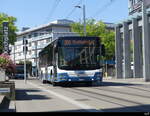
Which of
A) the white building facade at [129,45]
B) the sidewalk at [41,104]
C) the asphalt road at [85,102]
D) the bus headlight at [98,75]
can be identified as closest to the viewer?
the asphalt road at [85,102]

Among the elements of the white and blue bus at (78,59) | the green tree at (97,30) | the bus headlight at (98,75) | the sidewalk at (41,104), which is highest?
the green tree at (97,30)

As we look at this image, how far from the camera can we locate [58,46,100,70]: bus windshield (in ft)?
92.7

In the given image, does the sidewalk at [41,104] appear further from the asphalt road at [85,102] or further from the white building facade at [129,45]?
the white building facade at [129,45]

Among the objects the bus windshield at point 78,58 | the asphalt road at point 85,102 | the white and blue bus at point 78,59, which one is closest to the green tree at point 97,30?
the white and blue bus at point 78,59

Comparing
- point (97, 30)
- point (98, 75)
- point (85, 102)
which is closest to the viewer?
point (85, 102)

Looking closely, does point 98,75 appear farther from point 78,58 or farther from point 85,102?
point 85,102

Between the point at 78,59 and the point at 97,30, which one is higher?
the point at 97,30

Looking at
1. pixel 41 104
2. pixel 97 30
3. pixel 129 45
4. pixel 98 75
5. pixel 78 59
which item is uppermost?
pixel 97 30

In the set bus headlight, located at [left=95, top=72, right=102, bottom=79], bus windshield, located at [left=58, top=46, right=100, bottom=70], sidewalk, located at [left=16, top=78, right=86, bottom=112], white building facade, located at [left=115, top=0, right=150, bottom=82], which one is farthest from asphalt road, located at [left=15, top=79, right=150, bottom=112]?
white building facade, located at [left=115, top=0, right=150, bottom=82]

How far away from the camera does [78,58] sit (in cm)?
2828

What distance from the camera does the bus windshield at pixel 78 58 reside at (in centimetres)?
2827

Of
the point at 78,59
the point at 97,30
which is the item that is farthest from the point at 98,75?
the point at 97,30

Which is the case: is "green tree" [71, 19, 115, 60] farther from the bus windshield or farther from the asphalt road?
the asphalt road

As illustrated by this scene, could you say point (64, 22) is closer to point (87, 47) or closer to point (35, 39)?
point (35, 39)
